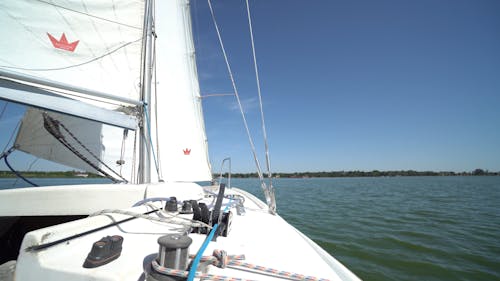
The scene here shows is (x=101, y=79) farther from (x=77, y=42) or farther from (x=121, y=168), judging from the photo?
(x=121, y=168)

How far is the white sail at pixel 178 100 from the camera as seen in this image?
5.16 meters

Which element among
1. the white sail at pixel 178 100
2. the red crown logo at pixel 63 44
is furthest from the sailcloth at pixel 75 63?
the white sail at pixel 178 100

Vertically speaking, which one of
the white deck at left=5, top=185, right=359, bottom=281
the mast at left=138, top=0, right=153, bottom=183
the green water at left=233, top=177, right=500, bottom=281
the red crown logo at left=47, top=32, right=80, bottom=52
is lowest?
the green water at left=233, top=177, right=500, bottom=281

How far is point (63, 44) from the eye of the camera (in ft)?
9.89

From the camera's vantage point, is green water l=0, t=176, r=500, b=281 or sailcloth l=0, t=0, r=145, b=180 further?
green water l=0, t=176, r=500, b=281

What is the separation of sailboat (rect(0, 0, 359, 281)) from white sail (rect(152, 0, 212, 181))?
27mm

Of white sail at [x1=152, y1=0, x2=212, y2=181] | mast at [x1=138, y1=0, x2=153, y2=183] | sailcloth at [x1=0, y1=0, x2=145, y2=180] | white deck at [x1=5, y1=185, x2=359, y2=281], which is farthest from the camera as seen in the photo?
white sail at [x1=152, y1=0, x2=212, y2=181]

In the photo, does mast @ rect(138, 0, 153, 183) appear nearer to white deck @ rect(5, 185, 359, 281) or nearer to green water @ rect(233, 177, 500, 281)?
white deck @ rect(5, 185, 359, 281)

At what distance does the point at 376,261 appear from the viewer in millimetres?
3848

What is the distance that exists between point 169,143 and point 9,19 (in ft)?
10.5

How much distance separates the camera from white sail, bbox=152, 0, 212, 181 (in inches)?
203

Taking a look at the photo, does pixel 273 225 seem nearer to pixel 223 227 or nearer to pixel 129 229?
A: pixel 223 227

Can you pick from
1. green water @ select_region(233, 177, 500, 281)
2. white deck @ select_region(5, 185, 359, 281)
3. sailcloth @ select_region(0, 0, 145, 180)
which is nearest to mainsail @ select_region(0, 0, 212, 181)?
sailcloth @ select_region(0, 0, 145, 180)

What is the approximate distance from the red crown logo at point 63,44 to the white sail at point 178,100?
2.09 metres
